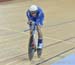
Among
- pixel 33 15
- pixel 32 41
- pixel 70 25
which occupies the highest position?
pixel 33 15

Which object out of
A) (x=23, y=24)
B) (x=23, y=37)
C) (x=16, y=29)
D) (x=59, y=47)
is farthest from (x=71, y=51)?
(x=23, y=24)

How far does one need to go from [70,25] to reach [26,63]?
16.5ft

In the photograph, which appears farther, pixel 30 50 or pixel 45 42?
pixel 45 42

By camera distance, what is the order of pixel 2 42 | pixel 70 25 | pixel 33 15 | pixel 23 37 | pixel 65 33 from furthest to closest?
pixel 70 25 → pixel 65 33 → pixel 23 37 → pixel 2 42 → pixel 33 15

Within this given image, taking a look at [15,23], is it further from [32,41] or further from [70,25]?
[32,41]

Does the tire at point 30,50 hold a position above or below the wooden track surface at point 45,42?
above

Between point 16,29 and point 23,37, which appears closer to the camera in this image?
point 23,37

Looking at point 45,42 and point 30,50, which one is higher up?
point 30,50

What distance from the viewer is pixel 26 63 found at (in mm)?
5367

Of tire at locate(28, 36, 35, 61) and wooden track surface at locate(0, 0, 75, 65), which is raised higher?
tire at locate(28, 36, 35, 61)

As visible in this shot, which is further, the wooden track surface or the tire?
the wooden track surface

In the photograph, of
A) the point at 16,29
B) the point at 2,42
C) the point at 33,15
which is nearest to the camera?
the point at 33,15

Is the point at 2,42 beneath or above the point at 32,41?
beneath

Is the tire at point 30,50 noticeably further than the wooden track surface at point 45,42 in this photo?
No
